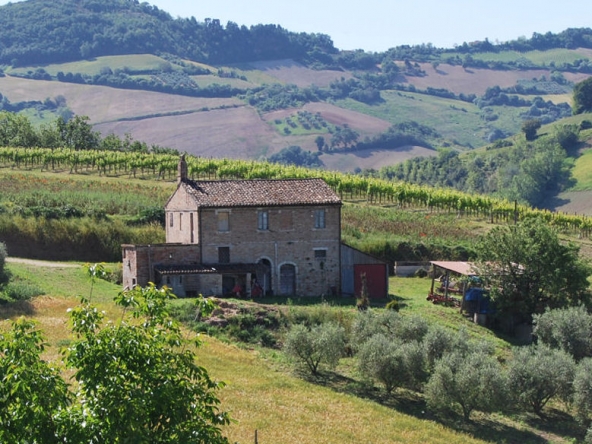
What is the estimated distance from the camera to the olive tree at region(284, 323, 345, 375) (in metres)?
38.8

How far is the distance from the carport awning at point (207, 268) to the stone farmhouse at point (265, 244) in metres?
0.05

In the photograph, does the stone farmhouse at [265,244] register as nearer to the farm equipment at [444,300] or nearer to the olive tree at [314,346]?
the farm equipment at [444,300]

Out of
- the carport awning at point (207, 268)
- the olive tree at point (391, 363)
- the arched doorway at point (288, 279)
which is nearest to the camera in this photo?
the olive tree at point (391, 363)

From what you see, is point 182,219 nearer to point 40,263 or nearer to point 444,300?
point 40,263

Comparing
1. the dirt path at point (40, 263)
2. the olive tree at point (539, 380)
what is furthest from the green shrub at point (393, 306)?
the dirt path at point (40, 263)

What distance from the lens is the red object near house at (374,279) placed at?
51062mm

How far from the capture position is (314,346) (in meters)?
38.9

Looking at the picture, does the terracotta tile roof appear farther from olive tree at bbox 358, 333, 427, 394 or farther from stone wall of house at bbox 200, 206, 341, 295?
olive tree at bbox 358, 333, 427, 394

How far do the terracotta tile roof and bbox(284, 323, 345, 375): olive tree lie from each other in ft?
41.7

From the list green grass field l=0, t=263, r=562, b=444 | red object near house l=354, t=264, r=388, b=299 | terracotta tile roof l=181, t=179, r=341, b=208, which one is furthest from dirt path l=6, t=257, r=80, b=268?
red object near house l=354, t=264, r=388, b=299

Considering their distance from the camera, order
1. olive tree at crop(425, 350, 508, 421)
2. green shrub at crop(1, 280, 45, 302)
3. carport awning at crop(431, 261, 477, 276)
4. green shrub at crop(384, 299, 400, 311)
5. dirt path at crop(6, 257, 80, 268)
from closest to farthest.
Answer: olive tree at crop(425, 350, 508, 421), green shrub at crop(1, 280, 45, 302), green shrub at crop(384, 299, 400, 311), carport awning at crop(431, 261, 477, 276), dirt path at crop(6, 257, 80, 268)

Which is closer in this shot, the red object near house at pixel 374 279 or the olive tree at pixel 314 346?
the olive tree at pixel 314 346

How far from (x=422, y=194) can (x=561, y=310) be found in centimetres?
3880

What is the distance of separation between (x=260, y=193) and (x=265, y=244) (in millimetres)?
2917
